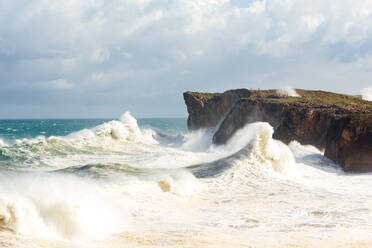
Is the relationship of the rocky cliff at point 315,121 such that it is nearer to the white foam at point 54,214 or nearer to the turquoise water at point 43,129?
the white foam at point 54,214

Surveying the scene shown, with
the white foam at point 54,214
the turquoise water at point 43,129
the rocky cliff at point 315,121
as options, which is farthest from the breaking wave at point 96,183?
the turquoise water at point 43,129

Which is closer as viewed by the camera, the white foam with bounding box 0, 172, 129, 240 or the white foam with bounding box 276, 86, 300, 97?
the white foam with bounding box 0, 172, 129, 240

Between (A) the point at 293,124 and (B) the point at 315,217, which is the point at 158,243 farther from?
(A) the point at 293,124

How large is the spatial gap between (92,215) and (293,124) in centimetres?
1887

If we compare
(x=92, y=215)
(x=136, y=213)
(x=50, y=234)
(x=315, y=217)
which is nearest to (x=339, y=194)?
(x=315, y=217)

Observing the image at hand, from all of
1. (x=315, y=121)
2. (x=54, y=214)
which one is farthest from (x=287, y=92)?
(x=54, y=214)

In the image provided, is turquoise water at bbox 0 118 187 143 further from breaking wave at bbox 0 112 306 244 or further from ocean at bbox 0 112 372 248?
ocean at bbox 0 112 372 248

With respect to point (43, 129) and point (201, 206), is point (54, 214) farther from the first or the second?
point (43, 129)

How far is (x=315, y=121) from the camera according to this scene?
23.7 metres

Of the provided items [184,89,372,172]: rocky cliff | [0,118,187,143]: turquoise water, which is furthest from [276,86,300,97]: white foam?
[0,118,187,143]: turquoise water

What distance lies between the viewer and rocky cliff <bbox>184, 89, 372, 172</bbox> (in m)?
18.1

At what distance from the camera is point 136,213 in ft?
31.9

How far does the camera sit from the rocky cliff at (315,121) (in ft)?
59.5

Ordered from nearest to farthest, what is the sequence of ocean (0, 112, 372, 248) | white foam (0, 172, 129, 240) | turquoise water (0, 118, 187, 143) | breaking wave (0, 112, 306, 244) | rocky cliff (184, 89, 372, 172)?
white foam (0, 172, 129, 240) < ocean (0, 112, 372, 248) < breaking wave (0, 112, 306, 244) < rocky cliff (184, 89, 372, 172) < turquoise water (0, 118, 187, 143)
